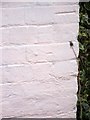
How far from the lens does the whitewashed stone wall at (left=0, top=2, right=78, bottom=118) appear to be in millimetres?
1662

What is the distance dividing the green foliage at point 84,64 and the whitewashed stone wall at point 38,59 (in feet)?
0.56

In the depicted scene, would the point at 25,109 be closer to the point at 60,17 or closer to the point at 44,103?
the point at 44,103

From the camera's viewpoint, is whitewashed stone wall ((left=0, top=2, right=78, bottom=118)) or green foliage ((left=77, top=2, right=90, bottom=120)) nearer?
whitewashed stone wall ((left=0, top=2, right=78, bottom=118))

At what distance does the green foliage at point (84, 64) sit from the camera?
1.99 metres

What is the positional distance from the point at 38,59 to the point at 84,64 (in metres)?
0.45

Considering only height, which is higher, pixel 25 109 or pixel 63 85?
pixel 63 85

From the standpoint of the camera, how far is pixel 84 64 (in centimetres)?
206

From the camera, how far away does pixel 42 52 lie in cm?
173

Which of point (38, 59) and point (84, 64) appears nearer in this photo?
point (38, 59)

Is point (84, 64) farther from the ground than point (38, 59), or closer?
closer

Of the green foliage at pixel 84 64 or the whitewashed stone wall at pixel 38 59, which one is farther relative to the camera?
the green foliage at pixel 84 64

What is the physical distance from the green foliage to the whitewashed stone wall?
6.7 inches

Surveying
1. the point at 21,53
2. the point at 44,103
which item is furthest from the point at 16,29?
the point at 44,103

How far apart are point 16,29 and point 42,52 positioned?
0.65 ft
